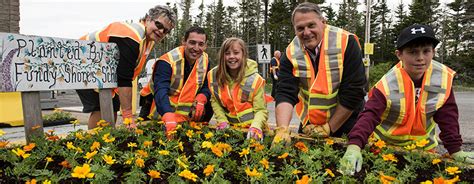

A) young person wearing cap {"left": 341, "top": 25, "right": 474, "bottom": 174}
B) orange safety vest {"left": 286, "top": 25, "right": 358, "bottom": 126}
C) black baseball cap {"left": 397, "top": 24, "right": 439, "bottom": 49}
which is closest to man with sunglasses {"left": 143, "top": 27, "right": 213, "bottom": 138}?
orange safety vest {"left": 286, "top": 25, "right": 358, "bottom": 126}

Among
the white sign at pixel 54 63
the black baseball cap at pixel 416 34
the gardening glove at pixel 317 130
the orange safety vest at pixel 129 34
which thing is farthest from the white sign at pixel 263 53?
the black baseball cap at pixel 416 34

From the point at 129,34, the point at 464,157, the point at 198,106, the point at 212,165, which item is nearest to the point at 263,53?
the point at 198,106

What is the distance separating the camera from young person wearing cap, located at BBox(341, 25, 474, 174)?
2.19 meters

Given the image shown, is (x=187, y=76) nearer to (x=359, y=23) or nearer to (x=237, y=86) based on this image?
(x=237, y=86)

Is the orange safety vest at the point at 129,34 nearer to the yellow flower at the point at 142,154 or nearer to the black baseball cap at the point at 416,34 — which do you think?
the yellow flower at the point at 142,154

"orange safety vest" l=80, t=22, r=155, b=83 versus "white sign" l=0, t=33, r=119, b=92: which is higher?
"orange safety vest" l=80, t=22, r=155, b=83

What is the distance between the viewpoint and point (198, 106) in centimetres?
347

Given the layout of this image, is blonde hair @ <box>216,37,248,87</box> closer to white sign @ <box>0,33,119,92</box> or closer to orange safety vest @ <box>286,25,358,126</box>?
orange safety vest @ <box>286,25,358,126</box>

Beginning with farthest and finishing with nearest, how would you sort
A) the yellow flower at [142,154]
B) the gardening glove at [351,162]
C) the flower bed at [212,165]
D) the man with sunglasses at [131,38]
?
the man with sunglasses at [131,38]
the yellow flower at [142,154]
the gardening glove at [351,162]
the flower bed at [212,165]

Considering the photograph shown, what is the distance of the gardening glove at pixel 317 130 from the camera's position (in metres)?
2.71

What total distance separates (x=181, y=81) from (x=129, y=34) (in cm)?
63

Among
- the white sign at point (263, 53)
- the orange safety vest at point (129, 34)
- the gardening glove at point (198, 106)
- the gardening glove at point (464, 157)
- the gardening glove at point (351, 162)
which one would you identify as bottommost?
the gardening glove at point (464, 157)

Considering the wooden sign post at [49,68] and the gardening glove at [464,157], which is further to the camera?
the wooden sign post at [49,68]

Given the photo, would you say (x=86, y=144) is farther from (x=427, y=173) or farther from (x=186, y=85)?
(x=427, y=173)
